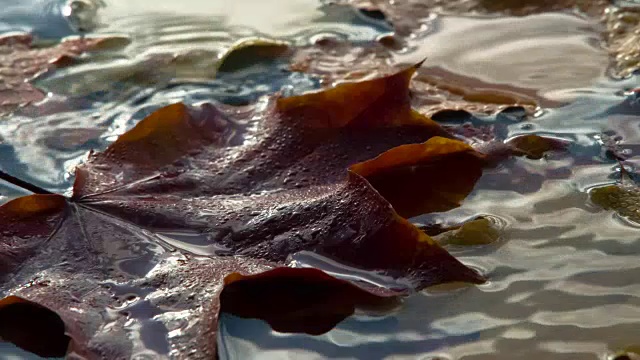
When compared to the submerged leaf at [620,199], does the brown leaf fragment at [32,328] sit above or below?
below

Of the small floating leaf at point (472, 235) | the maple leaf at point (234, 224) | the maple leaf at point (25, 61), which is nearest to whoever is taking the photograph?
the maple leaf at point (234, 224)

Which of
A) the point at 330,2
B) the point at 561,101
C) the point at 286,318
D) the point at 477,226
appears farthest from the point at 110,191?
the point at 330,2

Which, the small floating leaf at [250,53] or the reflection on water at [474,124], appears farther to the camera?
the small floating leaf at [250,53]

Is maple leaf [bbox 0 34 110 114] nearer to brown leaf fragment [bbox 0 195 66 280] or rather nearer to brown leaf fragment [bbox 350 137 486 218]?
brown leaf fragment [bbox 0 195 66 280]

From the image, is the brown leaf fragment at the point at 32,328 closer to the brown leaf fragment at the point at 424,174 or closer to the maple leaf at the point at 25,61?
the brown leaf fragment at the point at 424,174

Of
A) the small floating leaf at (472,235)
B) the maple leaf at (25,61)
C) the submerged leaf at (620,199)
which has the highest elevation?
the maple leaf at (25,61)

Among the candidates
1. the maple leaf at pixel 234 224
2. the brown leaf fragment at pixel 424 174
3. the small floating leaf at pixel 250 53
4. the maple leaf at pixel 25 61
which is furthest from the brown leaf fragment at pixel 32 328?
the small floating leaf at pixel 250 53

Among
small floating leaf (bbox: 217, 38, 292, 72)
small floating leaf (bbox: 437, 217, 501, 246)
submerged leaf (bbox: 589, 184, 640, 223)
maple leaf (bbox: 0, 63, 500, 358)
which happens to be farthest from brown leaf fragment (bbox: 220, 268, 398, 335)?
small floating leaf (bbox: 217, 38, 292, 72)

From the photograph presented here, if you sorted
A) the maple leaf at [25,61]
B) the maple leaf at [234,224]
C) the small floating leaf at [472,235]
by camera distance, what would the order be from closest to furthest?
the maple leaf at [234,224] → the small floating leaf at [472,235] → the maple leaf at [25,61]
